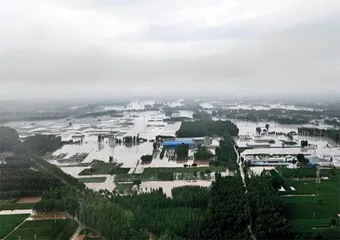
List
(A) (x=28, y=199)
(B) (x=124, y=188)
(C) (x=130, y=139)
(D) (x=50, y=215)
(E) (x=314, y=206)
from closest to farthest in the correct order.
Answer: (D) (x=50, y=215) < (E) (x=314, y=206) < (A) (x=28, y=199) < (B) (x=124, y=188) < (C) (x=130, y=139)

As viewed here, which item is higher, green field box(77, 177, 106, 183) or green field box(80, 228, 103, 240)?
green field box(77, 177, 106, 183)

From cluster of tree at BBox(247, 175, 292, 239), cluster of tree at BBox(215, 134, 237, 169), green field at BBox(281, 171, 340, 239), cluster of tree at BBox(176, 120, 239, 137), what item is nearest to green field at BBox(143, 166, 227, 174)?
cluster of tree at BBox(215, 134, 237, 169)

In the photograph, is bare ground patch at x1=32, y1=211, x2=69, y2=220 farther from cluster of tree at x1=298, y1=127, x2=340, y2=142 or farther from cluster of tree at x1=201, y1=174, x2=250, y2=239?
cluster of tree at x1=298, y1=127, x2=340, y2=142

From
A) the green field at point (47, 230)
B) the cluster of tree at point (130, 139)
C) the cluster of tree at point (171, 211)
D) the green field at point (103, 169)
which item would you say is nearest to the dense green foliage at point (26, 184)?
the green field at point (47, 230)

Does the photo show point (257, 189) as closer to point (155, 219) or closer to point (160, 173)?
point (155, 219)

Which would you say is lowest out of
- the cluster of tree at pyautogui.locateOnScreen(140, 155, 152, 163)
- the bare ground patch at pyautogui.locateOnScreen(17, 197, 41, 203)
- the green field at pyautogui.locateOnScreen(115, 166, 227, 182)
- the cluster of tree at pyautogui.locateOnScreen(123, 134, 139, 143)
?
the bare ground patch at pyautogui.locateOnScreen(17, 197, 41, 203)

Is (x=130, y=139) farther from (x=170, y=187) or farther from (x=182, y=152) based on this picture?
(x=170, y=187)

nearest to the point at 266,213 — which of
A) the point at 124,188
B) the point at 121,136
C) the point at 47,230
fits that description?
the point at 124,188
